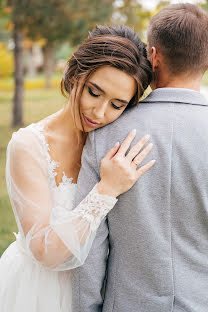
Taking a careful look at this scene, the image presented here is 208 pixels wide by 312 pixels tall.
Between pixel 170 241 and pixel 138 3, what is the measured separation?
384 inches

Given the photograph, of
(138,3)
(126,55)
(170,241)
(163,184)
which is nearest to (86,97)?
(126,55)

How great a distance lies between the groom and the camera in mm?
1665

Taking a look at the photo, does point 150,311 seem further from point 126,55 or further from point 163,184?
point 126,55

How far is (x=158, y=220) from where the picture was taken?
5.63 feet

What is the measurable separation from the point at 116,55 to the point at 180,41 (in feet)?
0.93

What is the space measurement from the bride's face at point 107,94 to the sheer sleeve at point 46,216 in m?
0.32

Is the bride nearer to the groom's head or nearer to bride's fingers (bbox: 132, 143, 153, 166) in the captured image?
bride's fingers (bbox: 132, 143, 153, 166)

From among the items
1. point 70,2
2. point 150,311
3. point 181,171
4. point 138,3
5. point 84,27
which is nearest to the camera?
point 181,171

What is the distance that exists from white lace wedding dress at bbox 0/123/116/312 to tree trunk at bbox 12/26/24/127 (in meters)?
8.91

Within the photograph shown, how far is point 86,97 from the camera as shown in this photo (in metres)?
1.93

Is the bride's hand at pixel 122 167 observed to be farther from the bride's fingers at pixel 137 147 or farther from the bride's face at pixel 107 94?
the bride's face at pixel 107 94

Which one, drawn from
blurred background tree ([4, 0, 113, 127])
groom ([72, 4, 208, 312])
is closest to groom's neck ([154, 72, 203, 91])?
groom ([72, 4, 208, 312])


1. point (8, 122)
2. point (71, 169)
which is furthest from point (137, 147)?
point (8, 122)

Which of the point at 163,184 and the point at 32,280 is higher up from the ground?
the point at 163,184
